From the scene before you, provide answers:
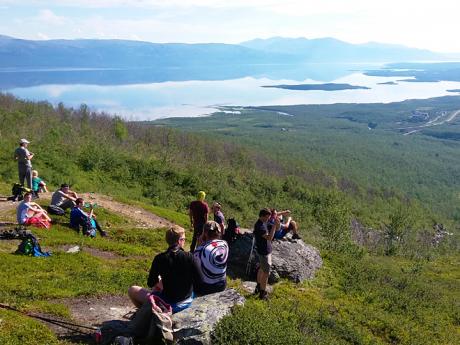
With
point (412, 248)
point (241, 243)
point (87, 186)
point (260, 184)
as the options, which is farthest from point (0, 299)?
point (260, 184)

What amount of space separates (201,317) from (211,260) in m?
1.33

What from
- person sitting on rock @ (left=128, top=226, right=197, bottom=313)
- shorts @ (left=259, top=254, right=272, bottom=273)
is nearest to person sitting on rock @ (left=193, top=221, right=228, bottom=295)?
person sitting on rock @ (left=128, top=226, right=197, bottom=313)

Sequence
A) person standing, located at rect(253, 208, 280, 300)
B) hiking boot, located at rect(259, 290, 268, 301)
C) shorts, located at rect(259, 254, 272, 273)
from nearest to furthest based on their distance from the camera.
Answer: person standing, located at rect(253, 208, 280, 300) < shorts, located at rect(259, 254, 272, 273) < hiking boot, located at rect(259, 290, 268, 301)

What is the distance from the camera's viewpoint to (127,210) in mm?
24453

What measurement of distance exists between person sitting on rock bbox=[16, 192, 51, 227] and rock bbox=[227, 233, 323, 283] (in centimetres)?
729

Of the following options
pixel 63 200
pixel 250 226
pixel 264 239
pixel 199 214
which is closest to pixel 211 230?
pixel 264 239

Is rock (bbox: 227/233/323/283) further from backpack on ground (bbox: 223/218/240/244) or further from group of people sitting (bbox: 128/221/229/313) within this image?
group of people sitting (bbox: 128/221/229/313)

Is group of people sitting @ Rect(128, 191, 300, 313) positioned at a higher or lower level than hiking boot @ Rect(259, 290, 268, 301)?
higher

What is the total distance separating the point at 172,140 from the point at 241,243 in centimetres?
7836

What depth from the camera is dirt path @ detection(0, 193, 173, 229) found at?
22.2 meters

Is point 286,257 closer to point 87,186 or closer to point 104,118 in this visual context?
point 87,186

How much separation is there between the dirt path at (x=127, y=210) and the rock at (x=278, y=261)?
21.7 ft

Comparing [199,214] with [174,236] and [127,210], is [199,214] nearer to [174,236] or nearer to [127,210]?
[174,236]

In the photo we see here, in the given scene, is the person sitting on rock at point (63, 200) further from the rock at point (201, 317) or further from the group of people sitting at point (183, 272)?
the rock at point (201, 317)
